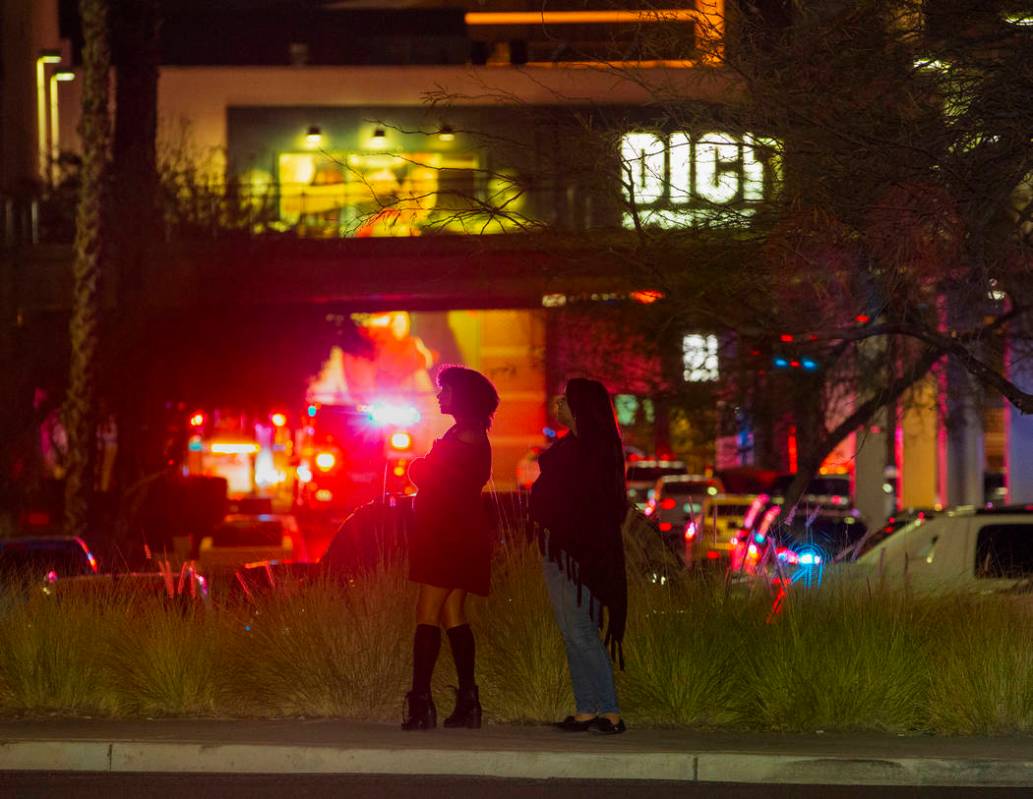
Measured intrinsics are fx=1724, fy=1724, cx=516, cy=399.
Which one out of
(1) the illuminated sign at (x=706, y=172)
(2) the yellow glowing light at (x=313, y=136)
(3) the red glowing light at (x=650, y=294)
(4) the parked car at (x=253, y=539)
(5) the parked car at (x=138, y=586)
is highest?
(2) the yellow glowing light at (x=313, y=136)

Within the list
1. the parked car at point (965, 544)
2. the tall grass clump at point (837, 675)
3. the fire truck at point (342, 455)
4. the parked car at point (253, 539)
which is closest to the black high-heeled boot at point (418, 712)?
the tall grass clump at point (837, 675)

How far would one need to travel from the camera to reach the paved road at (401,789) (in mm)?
8344

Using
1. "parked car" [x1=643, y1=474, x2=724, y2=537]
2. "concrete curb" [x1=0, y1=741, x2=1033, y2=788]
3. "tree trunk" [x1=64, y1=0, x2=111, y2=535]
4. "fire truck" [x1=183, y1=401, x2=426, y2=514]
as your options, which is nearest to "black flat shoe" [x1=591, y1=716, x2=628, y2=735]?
"concrete curb" [x1=0, y1=741, x2=1033, y2=788]

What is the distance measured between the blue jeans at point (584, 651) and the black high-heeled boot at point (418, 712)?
821 mm

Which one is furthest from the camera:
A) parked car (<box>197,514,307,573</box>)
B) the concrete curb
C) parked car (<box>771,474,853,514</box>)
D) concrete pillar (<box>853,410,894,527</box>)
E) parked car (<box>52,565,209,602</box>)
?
concrete pillar (<box>853,410,894,527</box>)

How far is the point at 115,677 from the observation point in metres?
10.5

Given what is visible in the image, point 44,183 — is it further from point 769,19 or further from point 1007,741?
point 1007,741

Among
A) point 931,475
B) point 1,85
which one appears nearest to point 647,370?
point 931,475

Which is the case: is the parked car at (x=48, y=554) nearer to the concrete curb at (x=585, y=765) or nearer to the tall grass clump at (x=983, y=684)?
the concrete curb at (x=585, y=765)

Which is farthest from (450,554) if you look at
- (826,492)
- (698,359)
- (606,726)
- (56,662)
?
(826,492)

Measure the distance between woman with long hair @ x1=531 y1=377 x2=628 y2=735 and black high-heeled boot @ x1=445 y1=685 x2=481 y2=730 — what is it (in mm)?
499

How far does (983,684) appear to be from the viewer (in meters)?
9.80

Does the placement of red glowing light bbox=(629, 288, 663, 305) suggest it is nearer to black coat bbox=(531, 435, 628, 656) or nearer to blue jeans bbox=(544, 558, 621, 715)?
black coat bbox=(531, 435, 628, 656)

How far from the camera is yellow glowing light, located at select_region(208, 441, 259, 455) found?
179ft
